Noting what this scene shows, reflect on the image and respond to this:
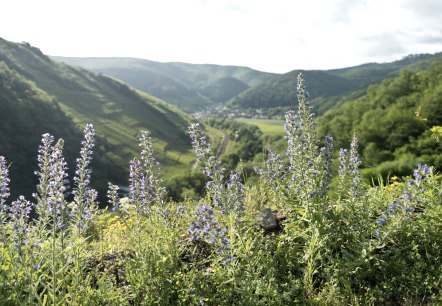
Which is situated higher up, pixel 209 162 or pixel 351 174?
pixel 209 162

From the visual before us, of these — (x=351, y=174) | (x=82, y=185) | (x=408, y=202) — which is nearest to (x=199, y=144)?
(x=82, y=185)

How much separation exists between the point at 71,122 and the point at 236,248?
134368 millimetres

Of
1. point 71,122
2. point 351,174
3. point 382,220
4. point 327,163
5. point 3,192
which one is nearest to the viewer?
point 3,192

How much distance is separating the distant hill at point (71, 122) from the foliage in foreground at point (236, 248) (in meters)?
81.6

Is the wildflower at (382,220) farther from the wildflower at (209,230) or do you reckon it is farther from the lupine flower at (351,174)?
the wildflower at (209,230)

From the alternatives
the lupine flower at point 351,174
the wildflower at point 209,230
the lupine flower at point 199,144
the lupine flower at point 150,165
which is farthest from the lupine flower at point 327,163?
the lupine flower at point 150,165

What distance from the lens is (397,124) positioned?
2367 inches

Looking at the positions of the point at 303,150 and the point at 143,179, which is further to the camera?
the point at 303,150

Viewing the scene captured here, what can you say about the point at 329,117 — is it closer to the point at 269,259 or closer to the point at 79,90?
the point at 269,259

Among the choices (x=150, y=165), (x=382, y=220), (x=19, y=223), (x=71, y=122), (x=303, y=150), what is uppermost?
(x=303, y=150)

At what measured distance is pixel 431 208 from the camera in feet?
17.9

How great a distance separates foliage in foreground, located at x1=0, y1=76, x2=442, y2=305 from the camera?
14.5ft

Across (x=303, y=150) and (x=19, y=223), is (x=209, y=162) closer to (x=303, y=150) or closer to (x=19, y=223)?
(x=303, y=150)

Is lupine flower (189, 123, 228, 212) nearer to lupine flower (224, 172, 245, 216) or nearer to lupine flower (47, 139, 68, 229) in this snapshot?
lupine flower (224, 172, 245, 216)
